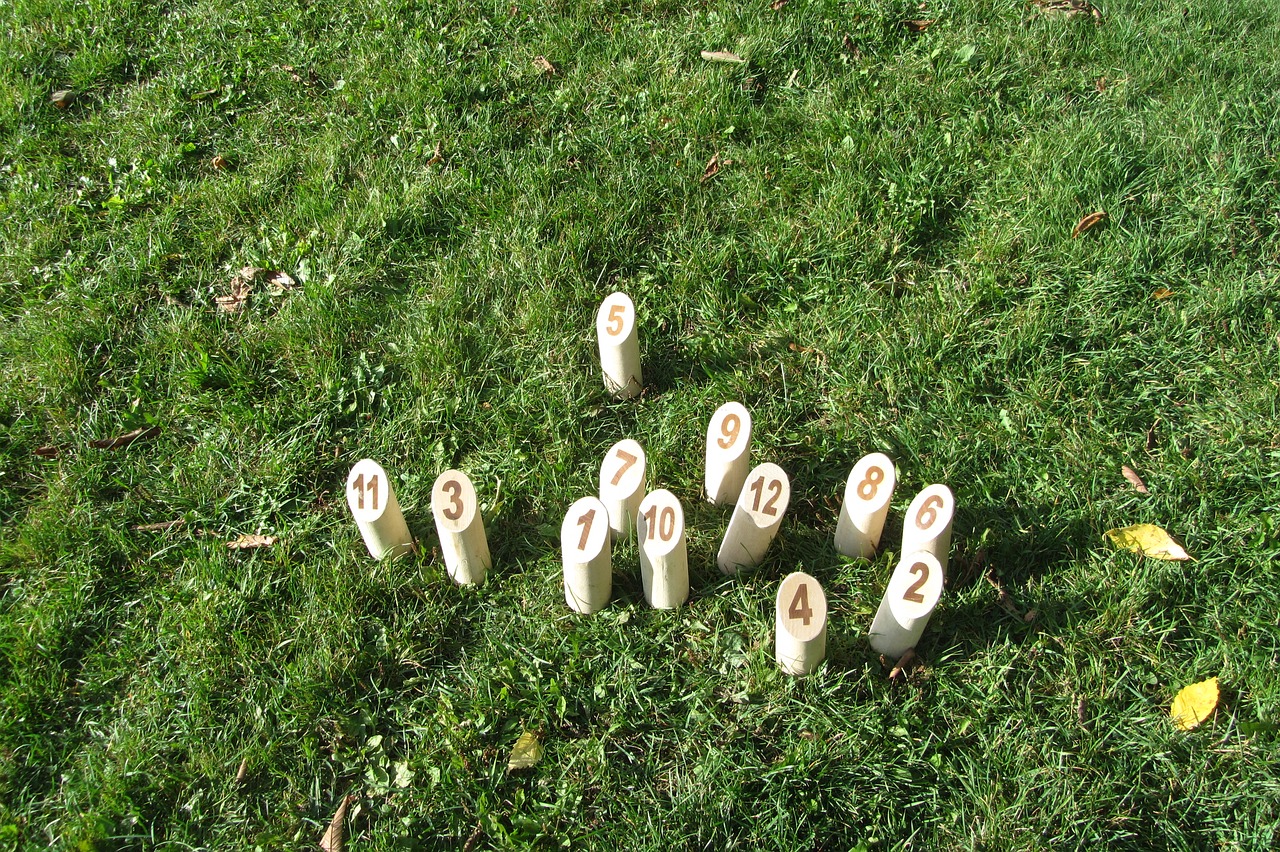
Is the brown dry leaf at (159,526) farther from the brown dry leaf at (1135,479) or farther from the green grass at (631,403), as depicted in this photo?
the brown dry leaf at (1135,479)

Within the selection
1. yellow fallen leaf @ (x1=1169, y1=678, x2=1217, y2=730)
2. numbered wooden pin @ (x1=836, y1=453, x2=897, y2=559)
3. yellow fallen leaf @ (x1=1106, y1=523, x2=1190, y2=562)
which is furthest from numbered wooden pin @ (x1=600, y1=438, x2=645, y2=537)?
yellow fallen leaf @ (x1=1169, y1=678, x2=1217, y2=730)

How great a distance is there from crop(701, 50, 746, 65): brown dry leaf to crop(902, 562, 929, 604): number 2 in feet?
10.00

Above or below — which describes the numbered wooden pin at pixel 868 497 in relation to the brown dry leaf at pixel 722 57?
below

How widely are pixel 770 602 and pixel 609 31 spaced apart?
342cm

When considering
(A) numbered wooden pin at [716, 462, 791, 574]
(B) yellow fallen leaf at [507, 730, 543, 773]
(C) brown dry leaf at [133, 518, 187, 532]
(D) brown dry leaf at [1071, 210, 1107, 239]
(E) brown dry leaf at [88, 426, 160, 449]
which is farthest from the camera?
(D) brown dry leaf at [1071, 210, 1107, 239]

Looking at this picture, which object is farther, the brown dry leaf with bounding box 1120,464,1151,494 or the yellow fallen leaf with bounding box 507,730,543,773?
the brown dry leaf with bounding box 1120,464,1151,494

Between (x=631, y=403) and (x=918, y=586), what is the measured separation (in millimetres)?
1332

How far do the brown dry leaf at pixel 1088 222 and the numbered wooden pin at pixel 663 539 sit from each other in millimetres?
2299

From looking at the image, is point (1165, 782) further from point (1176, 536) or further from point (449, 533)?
point (449, 533)

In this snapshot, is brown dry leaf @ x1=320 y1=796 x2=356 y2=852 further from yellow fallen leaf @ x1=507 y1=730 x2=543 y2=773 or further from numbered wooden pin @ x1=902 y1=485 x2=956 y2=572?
numbered wooden pin @ x1=902 y1=485 x2=956 y2=572

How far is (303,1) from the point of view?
5.31m

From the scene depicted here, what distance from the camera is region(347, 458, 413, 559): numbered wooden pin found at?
276 cm

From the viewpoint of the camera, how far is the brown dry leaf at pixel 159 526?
3137 mm

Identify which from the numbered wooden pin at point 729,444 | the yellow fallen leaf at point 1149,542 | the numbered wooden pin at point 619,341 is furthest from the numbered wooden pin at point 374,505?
the yellow fallen leaf at point 1149,542
